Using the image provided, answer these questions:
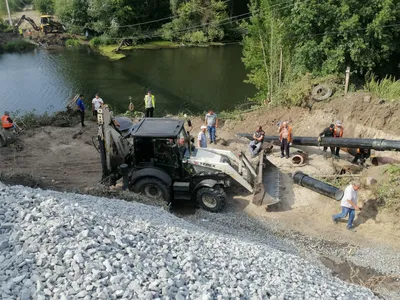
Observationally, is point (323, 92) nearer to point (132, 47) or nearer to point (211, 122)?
point (211, 122)

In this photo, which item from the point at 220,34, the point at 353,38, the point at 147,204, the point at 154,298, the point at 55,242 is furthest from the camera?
the point at 220,34

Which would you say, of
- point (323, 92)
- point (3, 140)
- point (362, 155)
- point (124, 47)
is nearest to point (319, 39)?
point (323, 92)

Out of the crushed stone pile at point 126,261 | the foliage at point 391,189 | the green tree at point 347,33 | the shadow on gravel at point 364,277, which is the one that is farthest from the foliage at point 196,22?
the crushed stone pile at point 126,261

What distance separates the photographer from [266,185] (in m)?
11.7

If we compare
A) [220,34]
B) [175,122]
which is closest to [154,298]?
[175,122]

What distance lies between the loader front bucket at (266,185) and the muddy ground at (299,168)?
0.43m

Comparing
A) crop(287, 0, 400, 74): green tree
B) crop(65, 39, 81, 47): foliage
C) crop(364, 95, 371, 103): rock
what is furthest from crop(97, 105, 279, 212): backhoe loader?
crop(65, 39, 81, 47): foliage

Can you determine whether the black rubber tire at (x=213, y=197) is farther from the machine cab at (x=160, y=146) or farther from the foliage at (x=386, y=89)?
the foliage at (x=386, y=89)

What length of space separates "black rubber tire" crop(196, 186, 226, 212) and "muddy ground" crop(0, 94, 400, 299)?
56 centimetres

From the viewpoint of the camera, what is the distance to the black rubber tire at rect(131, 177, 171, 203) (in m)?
10.9

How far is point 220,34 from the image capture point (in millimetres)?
46719

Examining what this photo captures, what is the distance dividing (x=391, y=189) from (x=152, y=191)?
20.9 feet

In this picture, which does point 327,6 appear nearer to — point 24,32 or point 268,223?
point 268,223

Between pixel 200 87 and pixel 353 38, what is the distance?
15.1 metres
